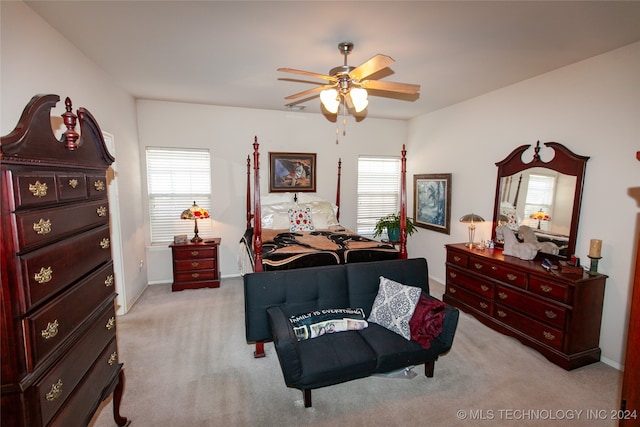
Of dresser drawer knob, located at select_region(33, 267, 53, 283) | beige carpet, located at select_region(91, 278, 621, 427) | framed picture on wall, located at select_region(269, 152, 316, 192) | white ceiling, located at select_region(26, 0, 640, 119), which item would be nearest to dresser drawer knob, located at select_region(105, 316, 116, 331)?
dresser drawer knob, located at select_region(33, 267, 53, 283)

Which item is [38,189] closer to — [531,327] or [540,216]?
[531,327]

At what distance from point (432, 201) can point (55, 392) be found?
188 inches

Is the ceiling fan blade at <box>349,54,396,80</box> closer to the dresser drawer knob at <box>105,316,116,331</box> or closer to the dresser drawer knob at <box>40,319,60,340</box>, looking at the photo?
the dresser drawer knob at <box>40,319,60,340</box>

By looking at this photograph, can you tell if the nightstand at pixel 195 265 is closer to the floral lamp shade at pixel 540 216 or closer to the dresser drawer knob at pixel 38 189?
the dresser drawer knob at pixel 38 189

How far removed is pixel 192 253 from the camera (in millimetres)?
4379

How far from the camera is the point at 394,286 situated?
8.46ft

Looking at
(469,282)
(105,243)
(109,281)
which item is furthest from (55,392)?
(469,282)

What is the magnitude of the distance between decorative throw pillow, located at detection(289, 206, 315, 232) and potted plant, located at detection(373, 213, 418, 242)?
4.62 feet

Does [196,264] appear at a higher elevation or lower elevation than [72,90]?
lower

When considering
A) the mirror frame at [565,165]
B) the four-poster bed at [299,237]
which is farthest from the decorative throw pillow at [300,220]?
the mirror frame at [565,165]

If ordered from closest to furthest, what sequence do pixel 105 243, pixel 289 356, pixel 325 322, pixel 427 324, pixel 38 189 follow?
pixel 38 189
pixel 105 243
pixel 289 356
pixel 427 324
pixel 325 322

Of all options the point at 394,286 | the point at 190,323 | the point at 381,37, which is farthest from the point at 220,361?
the point at 381,37

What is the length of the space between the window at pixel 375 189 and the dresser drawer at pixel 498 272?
2365 millimetres

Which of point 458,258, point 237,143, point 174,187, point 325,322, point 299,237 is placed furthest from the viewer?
point 237,143
